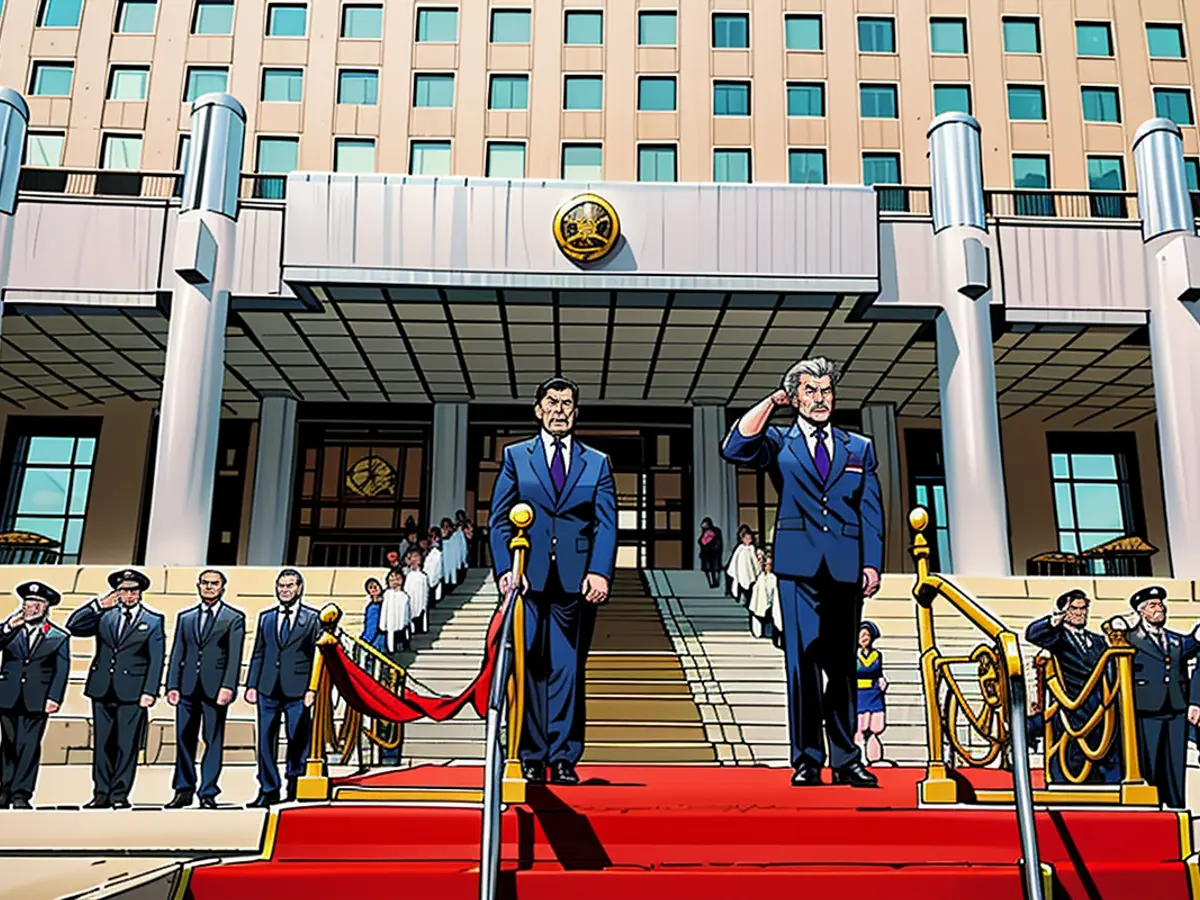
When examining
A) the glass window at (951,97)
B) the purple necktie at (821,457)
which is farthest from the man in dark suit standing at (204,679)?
the glass window at (951,97)

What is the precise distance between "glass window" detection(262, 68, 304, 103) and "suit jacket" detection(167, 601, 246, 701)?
24.2 m

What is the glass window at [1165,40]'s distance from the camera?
2969 cm

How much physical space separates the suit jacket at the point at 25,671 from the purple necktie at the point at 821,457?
6.63 m

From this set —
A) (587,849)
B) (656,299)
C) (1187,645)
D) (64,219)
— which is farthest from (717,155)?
(587,849)

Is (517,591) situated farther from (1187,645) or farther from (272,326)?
(272,326)

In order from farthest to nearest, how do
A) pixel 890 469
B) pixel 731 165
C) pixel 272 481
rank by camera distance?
pixel 731 165 → pixel 890 469 → pixel 272 481

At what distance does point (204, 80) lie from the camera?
2908 centimetres

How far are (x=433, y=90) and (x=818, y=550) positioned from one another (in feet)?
86.2

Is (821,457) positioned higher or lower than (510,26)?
lower

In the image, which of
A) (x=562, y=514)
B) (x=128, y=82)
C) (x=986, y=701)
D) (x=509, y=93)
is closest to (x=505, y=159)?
(x=509, y=93)

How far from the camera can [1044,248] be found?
20.0 meters

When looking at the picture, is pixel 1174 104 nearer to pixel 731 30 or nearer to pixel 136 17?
pixel 731 30

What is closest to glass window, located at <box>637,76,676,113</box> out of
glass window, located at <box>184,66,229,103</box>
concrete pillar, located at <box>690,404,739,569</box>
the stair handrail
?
concrete pillar, located at <box>690,404,739,569</box>

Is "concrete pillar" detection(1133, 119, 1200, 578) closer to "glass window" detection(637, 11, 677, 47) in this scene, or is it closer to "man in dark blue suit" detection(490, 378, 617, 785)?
"glass window" detection(637, 11, 677, 47)
